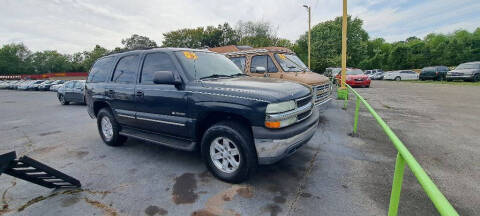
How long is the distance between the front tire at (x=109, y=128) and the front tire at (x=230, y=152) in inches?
95.9

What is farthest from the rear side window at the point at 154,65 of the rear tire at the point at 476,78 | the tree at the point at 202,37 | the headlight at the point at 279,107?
the tree at the point at 202,37

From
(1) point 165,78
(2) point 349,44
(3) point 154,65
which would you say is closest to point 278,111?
(1) point 165,78

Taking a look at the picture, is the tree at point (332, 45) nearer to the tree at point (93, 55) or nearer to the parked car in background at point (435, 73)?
the parked car in background at point (435, 73)

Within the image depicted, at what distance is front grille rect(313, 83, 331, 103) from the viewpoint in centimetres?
601

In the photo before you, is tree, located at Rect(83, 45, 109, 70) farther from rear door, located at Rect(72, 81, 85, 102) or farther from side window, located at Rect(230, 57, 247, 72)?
side window, located at Rect(230, 57, 247, 72)

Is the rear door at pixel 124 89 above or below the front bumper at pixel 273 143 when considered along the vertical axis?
above

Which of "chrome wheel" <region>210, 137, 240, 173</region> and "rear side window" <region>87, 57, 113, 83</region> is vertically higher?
"rear side window" <region>87, 57, 113, 83</region>

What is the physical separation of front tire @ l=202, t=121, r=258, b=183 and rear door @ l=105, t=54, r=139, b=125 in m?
1.83

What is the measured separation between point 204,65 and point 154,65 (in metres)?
0.87

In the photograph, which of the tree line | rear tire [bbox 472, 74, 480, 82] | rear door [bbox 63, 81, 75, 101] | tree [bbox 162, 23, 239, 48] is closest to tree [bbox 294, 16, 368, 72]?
the tree line

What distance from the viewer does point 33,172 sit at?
9.25ft

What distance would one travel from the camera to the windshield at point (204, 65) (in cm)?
370

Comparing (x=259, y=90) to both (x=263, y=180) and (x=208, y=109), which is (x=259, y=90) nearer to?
(x=208, y=109)

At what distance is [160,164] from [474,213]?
164 inches
